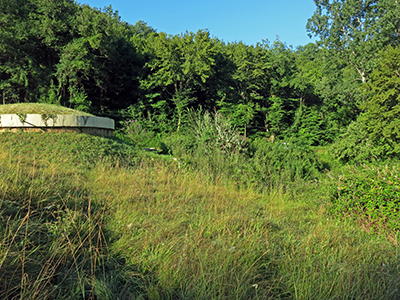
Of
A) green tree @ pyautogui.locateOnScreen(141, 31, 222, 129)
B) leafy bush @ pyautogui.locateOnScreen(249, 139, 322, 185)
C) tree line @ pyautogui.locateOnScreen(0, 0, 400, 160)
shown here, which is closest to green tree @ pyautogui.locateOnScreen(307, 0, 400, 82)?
tree line @ pyautogui.locateOnScreen(0, 0, 400, 160)

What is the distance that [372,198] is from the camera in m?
4.23

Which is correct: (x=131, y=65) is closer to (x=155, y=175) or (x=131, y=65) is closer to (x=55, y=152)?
(x=55, y=152)

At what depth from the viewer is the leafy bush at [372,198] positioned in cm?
403

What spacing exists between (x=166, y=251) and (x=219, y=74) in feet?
76.1

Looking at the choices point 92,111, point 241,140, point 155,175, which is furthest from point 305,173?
point 92,111

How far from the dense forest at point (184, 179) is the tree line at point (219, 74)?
0.12m

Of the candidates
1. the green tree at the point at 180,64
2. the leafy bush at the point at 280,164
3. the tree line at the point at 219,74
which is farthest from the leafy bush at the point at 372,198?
the green tree at the point at 180,64

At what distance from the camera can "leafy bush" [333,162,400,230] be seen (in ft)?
13.2

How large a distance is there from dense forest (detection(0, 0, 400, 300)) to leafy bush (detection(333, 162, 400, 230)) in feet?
0.08

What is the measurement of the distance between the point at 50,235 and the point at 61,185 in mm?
1473

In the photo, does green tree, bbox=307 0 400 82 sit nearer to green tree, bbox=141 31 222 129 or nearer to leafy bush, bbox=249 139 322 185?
green tree, bbox=141 31 222 129

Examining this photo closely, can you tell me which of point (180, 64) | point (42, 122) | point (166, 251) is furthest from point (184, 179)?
point (180, 64)

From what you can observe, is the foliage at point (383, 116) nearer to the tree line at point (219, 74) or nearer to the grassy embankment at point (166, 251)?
the tree line at point (219, 74)

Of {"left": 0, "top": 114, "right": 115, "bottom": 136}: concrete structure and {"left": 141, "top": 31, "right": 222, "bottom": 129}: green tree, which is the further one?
{"left": 141, "top": 31, "right": 222, "bottom": 129}: green tree
